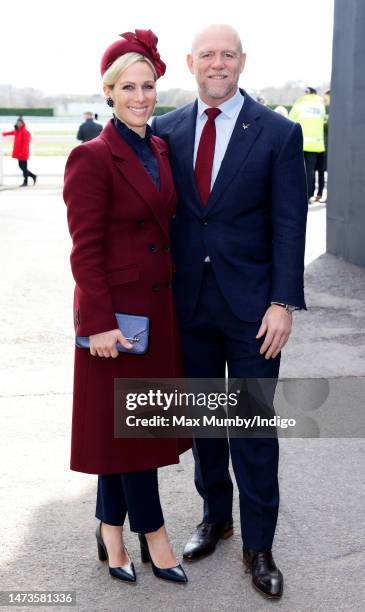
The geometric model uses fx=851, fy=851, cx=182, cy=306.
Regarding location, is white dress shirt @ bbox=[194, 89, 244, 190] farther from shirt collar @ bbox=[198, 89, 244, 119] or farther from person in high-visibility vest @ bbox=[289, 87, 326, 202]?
person in high-visibility vest @ bbox=[289, 87, 326, 202]

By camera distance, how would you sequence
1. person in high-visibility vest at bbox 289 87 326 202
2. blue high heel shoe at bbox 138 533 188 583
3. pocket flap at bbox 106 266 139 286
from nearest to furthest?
1. pocket flap at bbox 106 266 139 286
2. blue high heel shoe at bbox 138 533 188 583
3. person in high-visibility vest at bbox 289 87 326 202

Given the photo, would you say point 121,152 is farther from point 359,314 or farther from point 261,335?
point 359,314

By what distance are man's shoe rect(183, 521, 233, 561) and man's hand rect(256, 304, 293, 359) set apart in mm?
852

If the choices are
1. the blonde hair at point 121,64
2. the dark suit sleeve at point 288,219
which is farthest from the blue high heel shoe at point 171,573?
the blonde hair at point 121,64

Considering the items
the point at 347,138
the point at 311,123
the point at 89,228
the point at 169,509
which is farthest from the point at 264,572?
the point at 311,123

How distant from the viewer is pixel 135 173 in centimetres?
289

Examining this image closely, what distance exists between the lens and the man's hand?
118 inches

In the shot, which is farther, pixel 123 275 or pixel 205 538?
pixel 205 538

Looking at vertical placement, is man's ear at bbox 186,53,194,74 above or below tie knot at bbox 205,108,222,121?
above

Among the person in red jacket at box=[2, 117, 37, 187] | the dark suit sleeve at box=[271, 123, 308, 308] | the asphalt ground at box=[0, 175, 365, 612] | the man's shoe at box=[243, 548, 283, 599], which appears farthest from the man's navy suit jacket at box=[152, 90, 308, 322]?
the person in red jacket at box=[2, 117, 37, 187]

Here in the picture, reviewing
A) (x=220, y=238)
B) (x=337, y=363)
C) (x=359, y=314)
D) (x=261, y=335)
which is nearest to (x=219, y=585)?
(x=261, y=335)

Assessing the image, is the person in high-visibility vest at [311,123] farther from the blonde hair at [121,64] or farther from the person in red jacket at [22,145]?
the blonde hair at [121,64]

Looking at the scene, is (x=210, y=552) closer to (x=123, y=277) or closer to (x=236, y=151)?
(x=123, y=277)

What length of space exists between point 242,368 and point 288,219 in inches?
22.6
